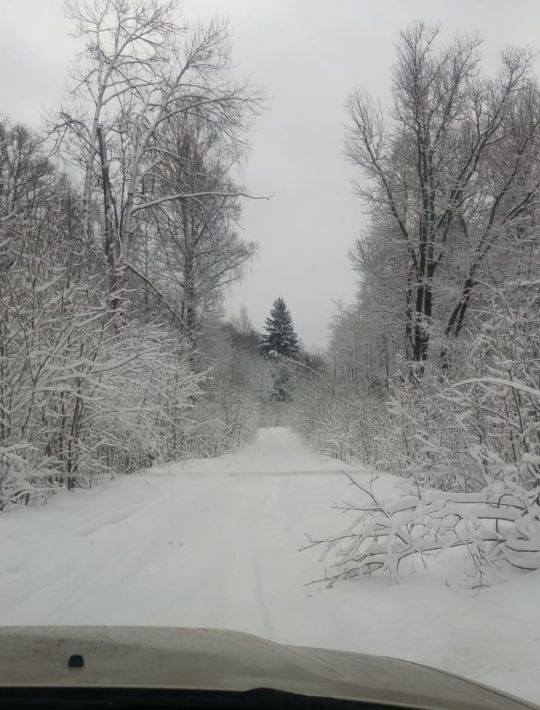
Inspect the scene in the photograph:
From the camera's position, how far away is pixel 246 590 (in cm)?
432

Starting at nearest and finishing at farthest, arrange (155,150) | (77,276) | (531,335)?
(531,335), (77,276), (155,150)

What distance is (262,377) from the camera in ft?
206

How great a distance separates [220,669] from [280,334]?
68058mm

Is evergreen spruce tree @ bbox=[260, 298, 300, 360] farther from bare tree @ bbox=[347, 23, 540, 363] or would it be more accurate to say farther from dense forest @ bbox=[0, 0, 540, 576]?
bare tree @ bbox=[347, 23, 540, 363]

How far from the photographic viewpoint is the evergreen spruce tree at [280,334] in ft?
226

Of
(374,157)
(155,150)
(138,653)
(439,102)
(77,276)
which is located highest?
(439,102)

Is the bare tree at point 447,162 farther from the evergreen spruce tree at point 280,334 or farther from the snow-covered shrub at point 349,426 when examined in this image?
the evergreen spruce tree at point 280,334

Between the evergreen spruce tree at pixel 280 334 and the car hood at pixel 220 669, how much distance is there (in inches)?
2595

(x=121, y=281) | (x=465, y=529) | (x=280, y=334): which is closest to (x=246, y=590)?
(x=465, y=529)

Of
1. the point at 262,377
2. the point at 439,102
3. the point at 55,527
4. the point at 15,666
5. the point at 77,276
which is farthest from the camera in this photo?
the point at 262,377

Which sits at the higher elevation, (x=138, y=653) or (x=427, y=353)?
(x=427, y=353)

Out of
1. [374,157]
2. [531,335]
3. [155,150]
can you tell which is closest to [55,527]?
[531,335]

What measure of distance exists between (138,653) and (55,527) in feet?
14.1

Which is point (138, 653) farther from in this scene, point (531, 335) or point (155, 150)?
point (155, 150)
